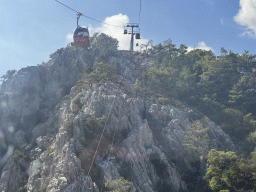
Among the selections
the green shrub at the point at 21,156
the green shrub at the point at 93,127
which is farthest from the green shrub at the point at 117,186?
the green shrub at the point at 21,156

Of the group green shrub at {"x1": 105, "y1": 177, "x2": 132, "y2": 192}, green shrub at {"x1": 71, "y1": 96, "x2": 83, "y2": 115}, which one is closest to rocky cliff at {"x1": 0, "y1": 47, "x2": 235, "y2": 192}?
green shrub at {"x1": 71, "y1": 96, "x2": 83, "y2": 115}

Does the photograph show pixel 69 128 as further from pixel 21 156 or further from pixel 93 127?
pixel 21 156

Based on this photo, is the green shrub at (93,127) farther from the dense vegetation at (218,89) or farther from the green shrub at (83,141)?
the dense vegetation at (218,89)

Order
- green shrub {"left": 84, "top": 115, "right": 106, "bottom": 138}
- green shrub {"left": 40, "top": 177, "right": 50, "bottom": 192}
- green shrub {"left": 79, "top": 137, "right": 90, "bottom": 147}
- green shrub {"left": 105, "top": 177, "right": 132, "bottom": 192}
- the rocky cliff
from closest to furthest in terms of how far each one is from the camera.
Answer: green shrub {"left": 105, "top": 177, "right": 132, "bottom": 192}
green shrub {"left": 40, "top": 177, "right": 50, "bottom": 192}
the rocky cliff
green shrub {"left": 79, "top": 137, "right": 90, "bottom": 147}
green shrub {"left": 84, "top": 115, "right": 106, "bottom": 138}

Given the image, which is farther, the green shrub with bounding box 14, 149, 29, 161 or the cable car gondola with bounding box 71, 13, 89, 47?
the cable car gondola with bounding box 71, 13, 89, 47

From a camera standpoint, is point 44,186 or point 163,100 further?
point 163,100

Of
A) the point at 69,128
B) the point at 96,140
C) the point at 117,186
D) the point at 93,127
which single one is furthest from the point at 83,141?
the point at 117,186

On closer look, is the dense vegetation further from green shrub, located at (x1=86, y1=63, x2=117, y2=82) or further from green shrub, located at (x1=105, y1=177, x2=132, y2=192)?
green shrub, located at (x1=105, y1=177, x2=132, y2=192)

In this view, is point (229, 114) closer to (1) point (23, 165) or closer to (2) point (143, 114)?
(2) point (143, 114)
